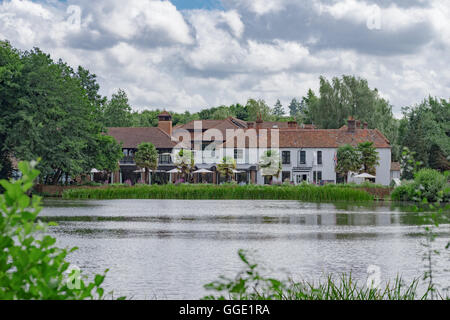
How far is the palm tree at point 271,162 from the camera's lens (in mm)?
75438

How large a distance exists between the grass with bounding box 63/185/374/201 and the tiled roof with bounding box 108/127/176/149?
30.1 metres

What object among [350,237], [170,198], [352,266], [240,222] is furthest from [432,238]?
[170,198]

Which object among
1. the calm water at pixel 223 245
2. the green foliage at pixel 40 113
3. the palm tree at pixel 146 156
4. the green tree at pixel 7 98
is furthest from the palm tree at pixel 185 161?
the calm water at pixel 223 245

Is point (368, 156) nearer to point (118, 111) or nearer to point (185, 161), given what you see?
point (185, 161)

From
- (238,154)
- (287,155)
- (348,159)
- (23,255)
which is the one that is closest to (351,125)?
(287,155)

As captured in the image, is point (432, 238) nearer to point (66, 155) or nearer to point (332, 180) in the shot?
point (66, 155)

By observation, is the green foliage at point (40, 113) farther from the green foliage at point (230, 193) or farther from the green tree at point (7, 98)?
the green foliage at point (230, 193)

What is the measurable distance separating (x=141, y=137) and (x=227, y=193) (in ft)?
121

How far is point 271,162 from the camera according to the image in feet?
248

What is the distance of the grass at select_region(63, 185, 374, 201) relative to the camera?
176 ft

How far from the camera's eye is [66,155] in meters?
58.7

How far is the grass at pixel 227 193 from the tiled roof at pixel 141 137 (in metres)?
30.1
